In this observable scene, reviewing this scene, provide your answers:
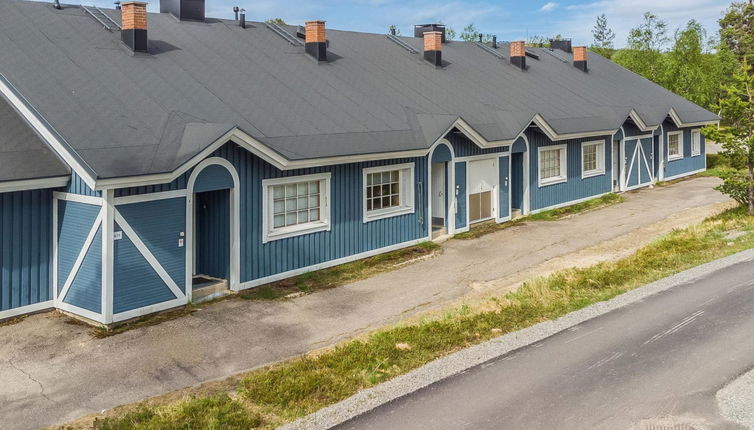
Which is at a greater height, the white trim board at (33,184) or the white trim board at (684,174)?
the white trim board at (684,174)

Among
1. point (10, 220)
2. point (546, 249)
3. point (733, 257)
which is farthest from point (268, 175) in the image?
point (733, 257)

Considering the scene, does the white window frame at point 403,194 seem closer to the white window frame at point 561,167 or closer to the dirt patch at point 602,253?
the dirt patch at point 602,253

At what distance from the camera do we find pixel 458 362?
1019cm

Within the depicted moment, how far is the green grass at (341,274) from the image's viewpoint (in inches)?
589

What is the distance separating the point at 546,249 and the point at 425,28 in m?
15.1

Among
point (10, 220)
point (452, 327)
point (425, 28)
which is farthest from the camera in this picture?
point (425, 28)

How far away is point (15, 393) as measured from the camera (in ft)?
32.0

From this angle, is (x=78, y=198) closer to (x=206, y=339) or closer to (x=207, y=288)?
(x=207, y=288)

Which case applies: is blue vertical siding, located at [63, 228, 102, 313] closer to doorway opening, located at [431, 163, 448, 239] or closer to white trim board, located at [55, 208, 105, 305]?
white trim board, located at [55, 208, 105, 305]

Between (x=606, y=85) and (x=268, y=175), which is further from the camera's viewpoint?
(x=606, y=85)

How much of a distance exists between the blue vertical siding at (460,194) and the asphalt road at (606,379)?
9.21 metres

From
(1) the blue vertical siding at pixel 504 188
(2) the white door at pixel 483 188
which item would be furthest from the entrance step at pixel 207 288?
(1) the blue vertical siding at pixel 504 188

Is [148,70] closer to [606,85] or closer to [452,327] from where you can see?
[452,327]

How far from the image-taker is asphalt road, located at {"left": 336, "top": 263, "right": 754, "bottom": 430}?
822 centimetres
